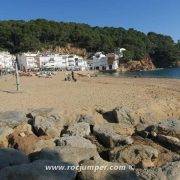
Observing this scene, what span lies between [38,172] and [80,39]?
114 meters

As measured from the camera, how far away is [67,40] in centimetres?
11862

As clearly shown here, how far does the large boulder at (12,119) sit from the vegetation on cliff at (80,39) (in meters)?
92.8

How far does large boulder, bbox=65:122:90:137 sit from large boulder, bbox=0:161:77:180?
15.9 ft

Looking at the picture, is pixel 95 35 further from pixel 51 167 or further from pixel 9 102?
pixel 51 167

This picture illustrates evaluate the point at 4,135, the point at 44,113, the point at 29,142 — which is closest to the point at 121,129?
the point at 44,113

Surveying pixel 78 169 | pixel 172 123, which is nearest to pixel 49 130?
pixel 172 123

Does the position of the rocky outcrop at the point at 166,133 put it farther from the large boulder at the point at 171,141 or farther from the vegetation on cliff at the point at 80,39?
the vegetation on cliff at the point at 80,39

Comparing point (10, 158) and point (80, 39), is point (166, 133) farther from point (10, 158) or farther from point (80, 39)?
point (80, 39)

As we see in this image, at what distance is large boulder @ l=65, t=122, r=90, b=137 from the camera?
11.3 meters

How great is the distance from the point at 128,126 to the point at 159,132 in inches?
47.0

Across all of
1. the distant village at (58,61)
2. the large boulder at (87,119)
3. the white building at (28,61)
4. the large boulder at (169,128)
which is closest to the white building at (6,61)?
the distant village at (58,61)

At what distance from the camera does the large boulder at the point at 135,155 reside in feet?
29.9

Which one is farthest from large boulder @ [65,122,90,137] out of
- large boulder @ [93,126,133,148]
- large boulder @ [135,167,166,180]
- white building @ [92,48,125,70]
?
white building @ [92,48,125,70]

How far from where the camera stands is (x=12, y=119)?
12125mm
